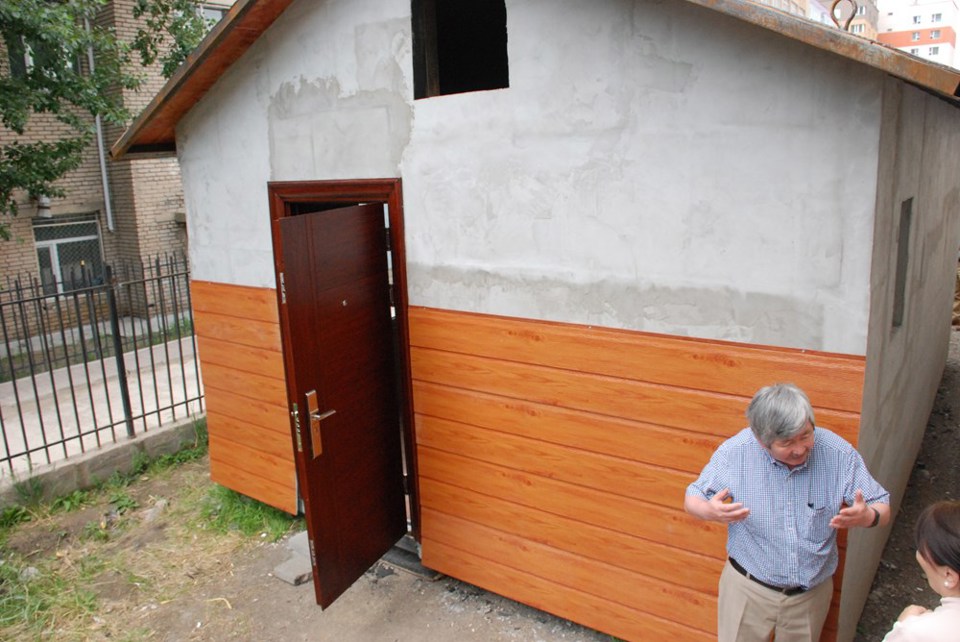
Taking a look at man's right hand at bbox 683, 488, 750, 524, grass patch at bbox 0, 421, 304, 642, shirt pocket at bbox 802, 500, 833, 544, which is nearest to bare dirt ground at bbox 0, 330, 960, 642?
grass patch at bbox 0, 421, 304, 642

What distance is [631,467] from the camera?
3746 millimetres

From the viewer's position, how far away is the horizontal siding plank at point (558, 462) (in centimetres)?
367

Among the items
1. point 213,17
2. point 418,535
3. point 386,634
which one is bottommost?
point 386,634

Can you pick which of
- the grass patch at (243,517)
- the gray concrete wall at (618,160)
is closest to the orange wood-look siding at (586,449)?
the gray concrete wall at (618,160)

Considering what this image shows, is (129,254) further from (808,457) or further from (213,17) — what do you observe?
(808,457)

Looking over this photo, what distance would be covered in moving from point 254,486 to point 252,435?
0.49 m

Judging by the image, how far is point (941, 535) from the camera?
84.6 inches

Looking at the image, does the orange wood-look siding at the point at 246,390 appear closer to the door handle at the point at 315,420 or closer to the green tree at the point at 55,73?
the door handle at the point at 315,420

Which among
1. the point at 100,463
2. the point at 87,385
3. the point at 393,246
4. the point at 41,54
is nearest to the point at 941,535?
the point at 393,246

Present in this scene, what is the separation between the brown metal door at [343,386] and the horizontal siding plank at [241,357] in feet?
4.08

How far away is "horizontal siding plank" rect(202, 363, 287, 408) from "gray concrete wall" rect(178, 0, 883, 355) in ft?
5.78

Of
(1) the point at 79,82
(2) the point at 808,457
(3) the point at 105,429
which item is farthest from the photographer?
(1) the point at 79,82

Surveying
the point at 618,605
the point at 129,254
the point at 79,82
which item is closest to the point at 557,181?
the point at 618,605

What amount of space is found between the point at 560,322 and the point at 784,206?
4.33 feet
